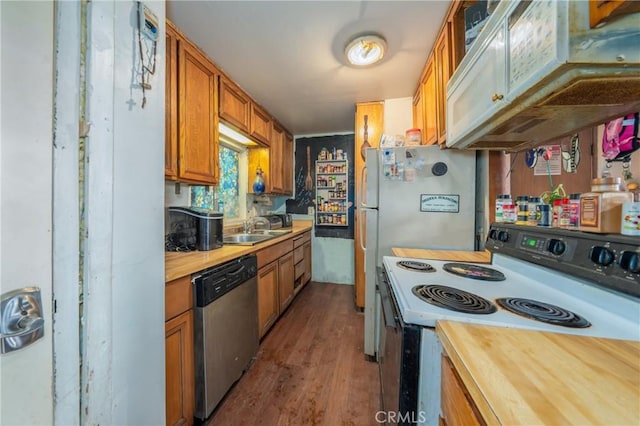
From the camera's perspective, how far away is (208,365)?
1.31 metres

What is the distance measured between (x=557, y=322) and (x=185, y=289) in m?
1.43

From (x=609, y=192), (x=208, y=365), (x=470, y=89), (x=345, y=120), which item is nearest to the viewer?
(x=609, y=192)

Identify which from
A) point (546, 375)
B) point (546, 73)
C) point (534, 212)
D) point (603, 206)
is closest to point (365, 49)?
point (546, 73)

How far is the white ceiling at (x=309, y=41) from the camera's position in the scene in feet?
4.62

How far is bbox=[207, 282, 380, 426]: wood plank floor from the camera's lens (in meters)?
1.38

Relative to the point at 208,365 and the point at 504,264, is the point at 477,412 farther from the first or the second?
the point at 208,365

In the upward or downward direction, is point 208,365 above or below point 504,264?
below

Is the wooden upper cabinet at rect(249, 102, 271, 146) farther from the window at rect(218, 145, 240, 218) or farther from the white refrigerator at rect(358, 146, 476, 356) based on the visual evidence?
the white refrigerator at rect(358, 146, 476, 356)

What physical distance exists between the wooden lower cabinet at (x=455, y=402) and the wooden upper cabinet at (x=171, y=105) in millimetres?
1722

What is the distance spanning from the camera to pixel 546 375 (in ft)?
1.41

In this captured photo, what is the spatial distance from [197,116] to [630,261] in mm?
2219

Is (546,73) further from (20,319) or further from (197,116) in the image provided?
(197,116)

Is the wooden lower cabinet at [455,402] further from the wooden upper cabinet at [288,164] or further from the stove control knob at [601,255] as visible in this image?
the wooden upper cabinet at [288,164]

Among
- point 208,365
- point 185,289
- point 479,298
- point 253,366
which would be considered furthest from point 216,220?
point 479,298
